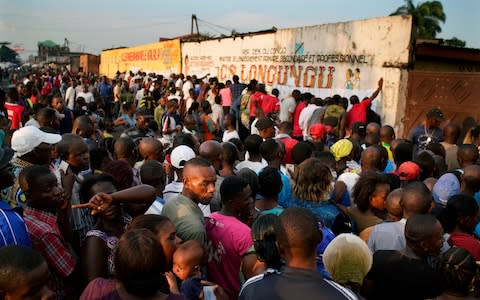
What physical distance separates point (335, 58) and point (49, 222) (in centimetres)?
1041

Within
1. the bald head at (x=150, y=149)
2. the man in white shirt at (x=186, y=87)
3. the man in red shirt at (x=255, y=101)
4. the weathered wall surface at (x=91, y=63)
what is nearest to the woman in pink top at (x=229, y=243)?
the bald head at (x=150, y=149)

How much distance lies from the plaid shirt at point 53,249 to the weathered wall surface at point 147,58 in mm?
20942

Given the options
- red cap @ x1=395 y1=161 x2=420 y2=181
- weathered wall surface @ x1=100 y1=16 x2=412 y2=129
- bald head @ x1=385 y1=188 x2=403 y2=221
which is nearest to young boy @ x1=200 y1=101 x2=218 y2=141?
weathered wall surface @ x1=100 y1=16 x2=412 y2=129

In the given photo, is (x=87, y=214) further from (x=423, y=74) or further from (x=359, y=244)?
(x=423, y=74)

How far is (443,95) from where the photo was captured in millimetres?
9680

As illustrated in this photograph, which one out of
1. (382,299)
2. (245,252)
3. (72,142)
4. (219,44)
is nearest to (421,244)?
(382,299)

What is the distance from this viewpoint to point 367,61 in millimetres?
10992

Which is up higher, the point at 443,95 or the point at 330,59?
the point at 330,59

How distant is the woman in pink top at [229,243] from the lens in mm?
2859

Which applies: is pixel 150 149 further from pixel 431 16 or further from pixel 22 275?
pixel 431 16

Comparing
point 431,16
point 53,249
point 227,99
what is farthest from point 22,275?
point 431,16

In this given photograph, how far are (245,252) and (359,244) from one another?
731 mm

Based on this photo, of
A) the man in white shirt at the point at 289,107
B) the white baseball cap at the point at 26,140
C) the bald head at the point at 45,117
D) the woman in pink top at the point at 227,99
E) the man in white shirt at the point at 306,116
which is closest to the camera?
the white baseball cap at the point at 26,140

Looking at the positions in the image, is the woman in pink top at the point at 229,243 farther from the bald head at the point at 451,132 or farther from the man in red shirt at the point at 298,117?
the man in red shirt at the point at 298,117
